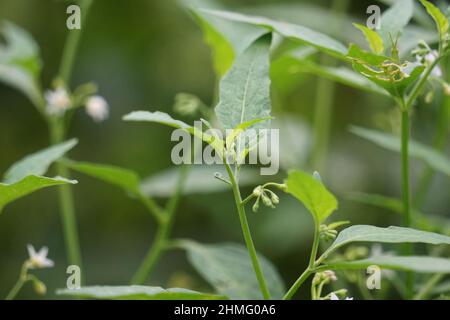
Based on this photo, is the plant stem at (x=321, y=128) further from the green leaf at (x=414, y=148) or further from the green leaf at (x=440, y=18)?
the green leaf at (x=440, y=18)

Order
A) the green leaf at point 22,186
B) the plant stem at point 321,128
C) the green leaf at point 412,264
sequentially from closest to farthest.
A: the green leaf at point 412,264 → the green leaf at point 22,186 → the plant stem at point 321,128

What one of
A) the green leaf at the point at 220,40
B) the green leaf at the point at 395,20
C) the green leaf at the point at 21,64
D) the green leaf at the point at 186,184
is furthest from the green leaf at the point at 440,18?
the green leaf at the point at 21,64

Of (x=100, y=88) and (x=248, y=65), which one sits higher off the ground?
(x=100, y=88)

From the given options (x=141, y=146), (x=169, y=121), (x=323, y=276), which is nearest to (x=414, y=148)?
(x=323, y=276)

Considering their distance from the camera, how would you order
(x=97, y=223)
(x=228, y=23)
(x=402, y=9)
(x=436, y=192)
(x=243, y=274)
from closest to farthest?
(x=402, y=9) → (x=243, y=274) → (x=228, y=23) → (x=436, y=192) → (x=97, y=223)

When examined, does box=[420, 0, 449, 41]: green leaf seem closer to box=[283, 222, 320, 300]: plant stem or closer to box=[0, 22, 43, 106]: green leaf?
box=[283, 222, 320, 300]: plant stem

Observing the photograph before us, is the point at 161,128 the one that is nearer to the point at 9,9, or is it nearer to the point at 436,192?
the point at 9,9
